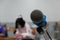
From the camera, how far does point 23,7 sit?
5.10 m

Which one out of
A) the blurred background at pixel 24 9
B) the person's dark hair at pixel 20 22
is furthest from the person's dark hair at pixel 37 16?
the blurred background at pixel 24 9

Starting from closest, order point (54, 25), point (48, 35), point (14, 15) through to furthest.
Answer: point (48, 35), point (54, 25), point (14, 15)

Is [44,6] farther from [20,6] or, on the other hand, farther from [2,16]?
[2,16]

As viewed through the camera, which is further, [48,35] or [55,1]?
[55,1]

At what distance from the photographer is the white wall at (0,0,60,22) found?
16.1 ft

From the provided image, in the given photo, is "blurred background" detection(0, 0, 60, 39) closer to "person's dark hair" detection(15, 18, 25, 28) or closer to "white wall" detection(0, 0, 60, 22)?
"white wall" detection(0, 0, 60, 22)

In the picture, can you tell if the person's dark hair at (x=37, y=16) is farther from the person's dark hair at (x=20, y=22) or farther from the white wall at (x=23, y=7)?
the white wall at (x=23, y=7)

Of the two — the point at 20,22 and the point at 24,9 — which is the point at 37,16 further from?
the point at 24,9

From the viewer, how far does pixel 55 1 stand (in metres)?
4.91

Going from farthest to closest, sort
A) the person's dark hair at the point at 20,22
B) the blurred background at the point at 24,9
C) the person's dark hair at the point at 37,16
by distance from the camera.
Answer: the blurred background at the point at 24,9 < the person's dark hair at the point at 20,22 < the person's dark hair at the point at 37,16

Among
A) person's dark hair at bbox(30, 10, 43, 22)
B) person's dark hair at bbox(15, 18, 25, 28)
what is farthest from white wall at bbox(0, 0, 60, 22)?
person's dark hair at bbox(30, 10, 43, 22)

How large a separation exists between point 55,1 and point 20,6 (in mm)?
1067

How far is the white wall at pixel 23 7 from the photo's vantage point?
4914 mm

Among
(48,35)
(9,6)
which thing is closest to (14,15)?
(9,6)
